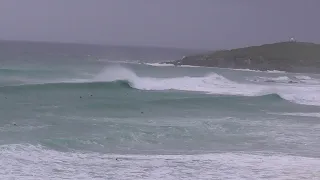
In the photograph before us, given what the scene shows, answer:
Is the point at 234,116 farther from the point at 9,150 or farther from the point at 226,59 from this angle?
the point at 226,59

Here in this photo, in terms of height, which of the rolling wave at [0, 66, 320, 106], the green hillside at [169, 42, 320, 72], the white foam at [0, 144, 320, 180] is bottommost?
the white foam at [0, 144, 320, 180]

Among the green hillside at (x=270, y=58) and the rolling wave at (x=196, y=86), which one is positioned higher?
the green hillside at (x=270, y=58)

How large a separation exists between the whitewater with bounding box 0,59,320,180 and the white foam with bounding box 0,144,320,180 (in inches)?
0.7

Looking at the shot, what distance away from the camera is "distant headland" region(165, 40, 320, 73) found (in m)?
62.8

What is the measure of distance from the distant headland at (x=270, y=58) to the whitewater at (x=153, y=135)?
106ft

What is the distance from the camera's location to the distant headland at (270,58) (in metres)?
62.8

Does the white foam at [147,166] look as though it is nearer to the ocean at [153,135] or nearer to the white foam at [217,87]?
the ocean at [153,135]

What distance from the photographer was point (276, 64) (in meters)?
62.3

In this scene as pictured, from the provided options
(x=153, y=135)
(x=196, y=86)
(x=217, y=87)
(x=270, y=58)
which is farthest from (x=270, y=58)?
(x=153, y=135)

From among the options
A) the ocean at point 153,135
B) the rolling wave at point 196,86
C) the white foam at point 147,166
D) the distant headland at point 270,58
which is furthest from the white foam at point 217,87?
the distant headland at point 270,58

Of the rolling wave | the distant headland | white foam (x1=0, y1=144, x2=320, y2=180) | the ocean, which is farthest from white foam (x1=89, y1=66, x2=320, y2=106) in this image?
the distant headland

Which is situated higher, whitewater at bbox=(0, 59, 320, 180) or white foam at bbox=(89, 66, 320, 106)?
white foam at bbox=(89, 66, 320, 106)

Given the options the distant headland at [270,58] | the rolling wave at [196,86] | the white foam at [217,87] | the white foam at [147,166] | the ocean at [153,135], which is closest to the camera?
the white foam at [147,166]

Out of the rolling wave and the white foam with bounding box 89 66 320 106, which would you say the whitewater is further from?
the white foam with bounding box 89 66 320 106
